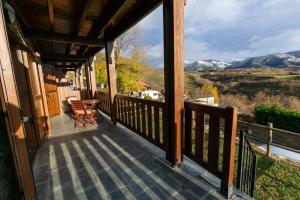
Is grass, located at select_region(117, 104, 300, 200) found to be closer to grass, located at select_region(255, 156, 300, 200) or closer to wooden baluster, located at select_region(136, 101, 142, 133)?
grass, located at select_region(255, 156, 300, 200)

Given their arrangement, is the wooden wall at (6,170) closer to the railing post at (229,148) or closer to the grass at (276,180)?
the railing post at (229,148)

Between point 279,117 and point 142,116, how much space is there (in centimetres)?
1125

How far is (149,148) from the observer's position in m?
2.86

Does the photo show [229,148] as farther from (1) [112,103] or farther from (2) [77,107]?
(2) [77,107]

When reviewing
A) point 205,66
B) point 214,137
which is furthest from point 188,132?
point 205,66

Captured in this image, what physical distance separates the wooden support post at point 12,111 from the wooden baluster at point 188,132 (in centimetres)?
186

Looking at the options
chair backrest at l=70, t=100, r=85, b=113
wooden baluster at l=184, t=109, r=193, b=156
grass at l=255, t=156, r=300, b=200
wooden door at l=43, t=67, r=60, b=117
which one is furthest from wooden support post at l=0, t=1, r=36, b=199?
wooden door at l=43, t=67, r=60, b=117

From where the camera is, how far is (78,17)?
9.94 ft

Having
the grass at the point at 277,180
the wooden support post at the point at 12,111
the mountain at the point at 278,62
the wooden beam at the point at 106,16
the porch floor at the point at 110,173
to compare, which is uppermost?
the mountain at the point at 278,62

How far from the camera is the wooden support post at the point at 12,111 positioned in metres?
1.12

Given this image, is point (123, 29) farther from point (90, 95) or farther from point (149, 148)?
point (90, 95)

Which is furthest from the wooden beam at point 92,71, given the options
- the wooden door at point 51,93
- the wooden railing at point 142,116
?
the wooden railing at point 142,116

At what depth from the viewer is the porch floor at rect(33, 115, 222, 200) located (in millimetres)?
1771

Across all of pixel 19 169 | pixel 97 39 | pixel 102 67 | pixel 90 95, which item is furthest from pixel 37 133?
pixel 102 67
